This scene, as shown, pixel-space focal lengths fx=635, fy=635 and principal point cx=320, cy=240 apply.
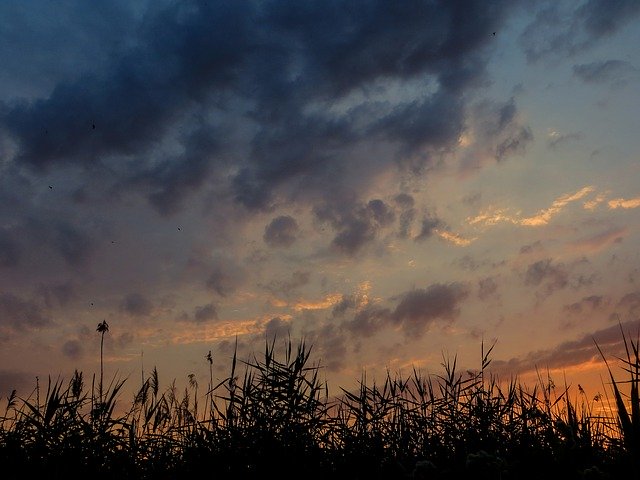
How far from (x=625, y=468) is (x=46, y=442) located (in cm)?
632

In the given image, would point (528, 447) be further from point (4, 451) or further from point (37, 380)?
point (37, 380)

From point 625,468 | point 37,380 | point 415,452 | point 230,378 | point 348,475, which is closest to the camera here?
point 625,468

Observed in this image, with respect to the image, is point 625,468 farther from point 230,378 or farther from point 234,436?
point 230,378

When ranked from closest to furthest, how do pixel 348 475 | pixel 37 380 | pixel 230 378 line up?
1. pixel 348 475
2. pixel 230 378
3. pixel 37 380

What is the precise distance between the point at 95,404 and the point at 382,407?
3882 millimetres

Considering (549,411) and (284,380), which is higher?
(284,380)

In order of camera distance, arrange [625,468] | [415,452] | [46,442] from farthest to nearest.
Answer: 1. [46,442]
2. [415,452]
3. [625,468]

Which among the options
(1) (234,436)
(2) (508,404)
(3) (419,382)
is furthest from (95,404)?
(2) (508,404)

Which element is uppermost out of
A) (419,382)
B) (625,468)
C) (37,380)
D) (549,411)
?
(37,380)

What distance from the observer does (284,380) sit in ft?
26.5

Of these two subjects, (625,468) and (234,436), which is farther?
(234,436)

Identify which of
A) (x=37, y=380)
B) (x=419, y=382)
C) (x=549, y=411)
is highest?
(x=37, y=380)

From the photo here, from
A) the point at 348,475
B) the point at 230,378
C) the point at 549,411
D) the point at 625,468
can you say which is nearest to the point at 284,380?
the point at 230,378

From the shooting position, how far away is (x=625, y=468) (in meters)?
5.37
